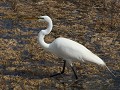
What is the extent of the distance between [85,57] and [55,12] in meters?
5.54

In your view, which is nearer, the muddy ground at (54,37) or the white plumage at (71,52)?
the white plumage at (71,52)

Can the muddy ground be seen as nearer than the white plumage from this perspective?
Result: No

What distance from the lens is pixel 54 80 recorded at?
921cm

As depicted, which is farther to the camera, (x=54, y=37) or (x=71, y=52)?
(x=54, y=37)

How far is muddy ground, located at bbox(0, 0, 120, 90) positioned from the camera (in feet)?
29.8

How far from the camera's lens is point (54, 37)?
466 inches

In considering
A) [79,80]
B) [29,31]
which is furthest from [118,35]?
[79,80]

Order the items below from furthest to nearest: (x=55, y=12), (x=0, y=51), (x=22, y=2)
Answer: (x=22, y=2)
(x=55, y=12)
(x=0, y=51)

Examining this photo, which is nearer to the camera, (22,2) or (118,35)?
(118,35)

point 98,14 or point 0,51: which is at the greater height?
point 98,14

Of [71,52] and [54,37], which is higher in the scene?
[54,37]

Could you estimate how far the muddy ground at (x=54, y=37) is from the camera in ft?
29.8

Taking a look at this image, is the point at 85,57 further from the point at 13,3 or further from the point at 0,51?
the point at 13,3

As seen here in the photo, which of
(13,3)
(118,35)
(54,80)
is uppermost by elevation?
(13,3)
